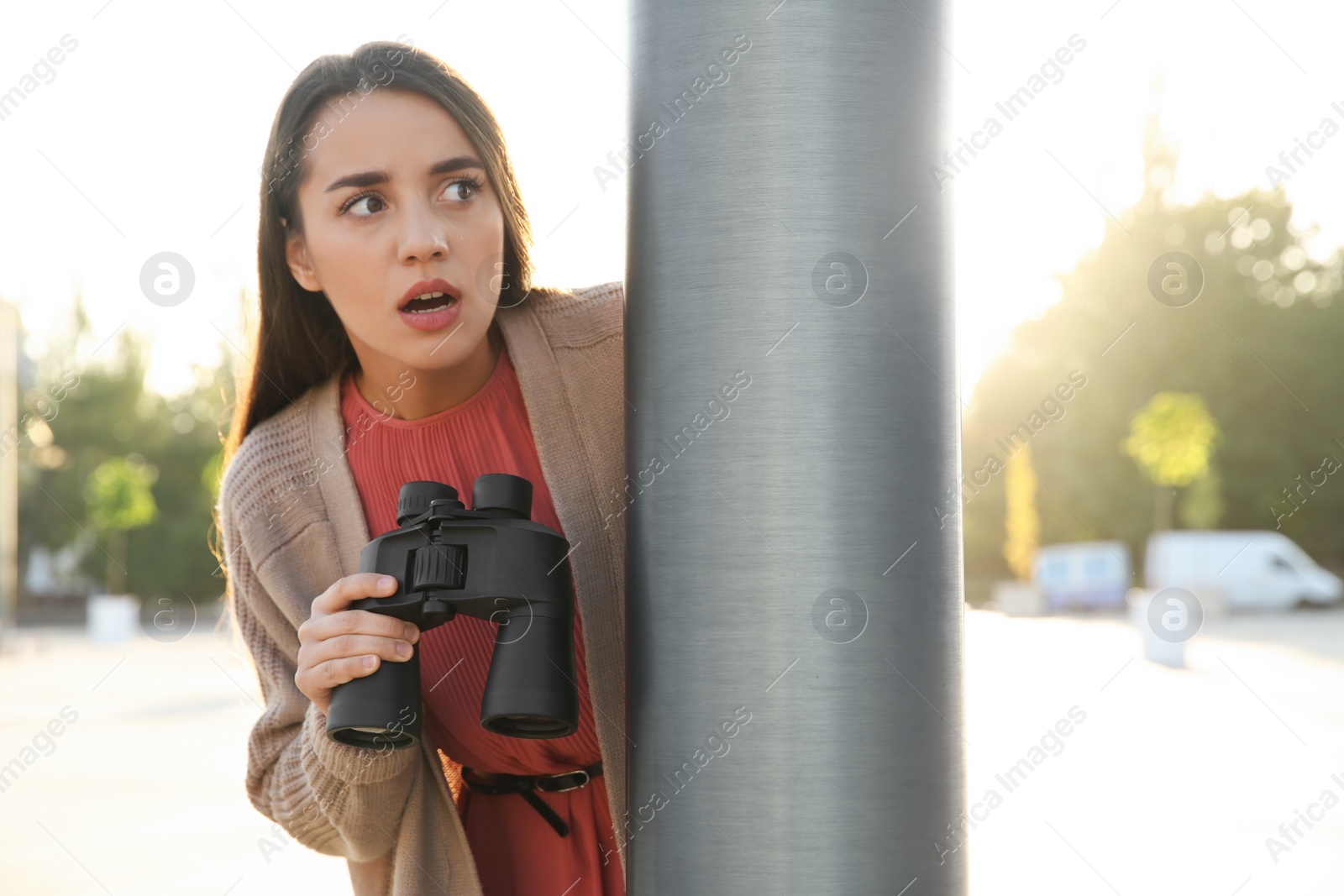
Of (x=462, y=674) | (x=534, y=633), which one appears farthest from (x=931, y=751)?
(x=462, y=674)

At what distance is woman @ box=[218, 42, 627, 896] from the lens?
1.57 metres

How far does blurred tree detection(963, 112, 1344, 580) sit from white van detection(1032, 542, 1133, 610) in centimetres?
229

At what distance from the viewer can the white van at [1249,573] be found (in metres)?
22.2

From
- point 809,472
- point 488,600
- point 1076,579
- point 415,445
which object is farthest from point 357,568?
point 1076,579

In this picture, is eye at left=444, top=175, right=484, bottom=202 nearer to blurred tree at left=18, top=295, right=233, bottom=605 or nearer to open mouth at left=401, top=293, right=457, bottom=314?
open mouth at left=401, top=293, right=457, bottom=314

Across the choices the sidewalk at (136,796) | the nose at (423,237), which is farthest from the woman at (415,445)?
the sidewalk at (136,796)

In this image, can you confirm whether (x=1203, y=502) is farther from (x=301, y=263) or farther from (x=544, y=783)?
(x=301, y=263)

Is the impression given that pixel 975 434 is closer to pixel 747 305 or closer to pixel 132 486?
pixel 132 486

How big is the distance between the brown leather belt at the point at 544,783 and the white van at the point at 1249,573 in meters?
22.1

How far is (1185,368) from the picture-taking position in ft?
88.5

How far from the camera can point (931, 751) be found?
1.03 m

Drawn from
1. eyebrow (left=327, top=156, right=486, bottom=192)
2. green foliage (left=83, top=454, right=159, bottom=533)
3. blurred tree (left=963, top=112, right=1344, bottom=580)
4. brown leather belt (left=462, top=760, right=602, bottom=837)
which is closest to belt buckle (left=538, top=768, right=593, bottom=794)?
brown leather belt (left=462, top=760, right=602, bottom=837)

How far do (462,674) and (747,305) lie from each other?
0.89 metres

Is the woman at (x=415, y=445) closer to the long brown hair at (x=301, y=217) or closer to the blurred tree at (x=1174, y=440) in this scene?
the long brown hair at (x=301, y=217)
